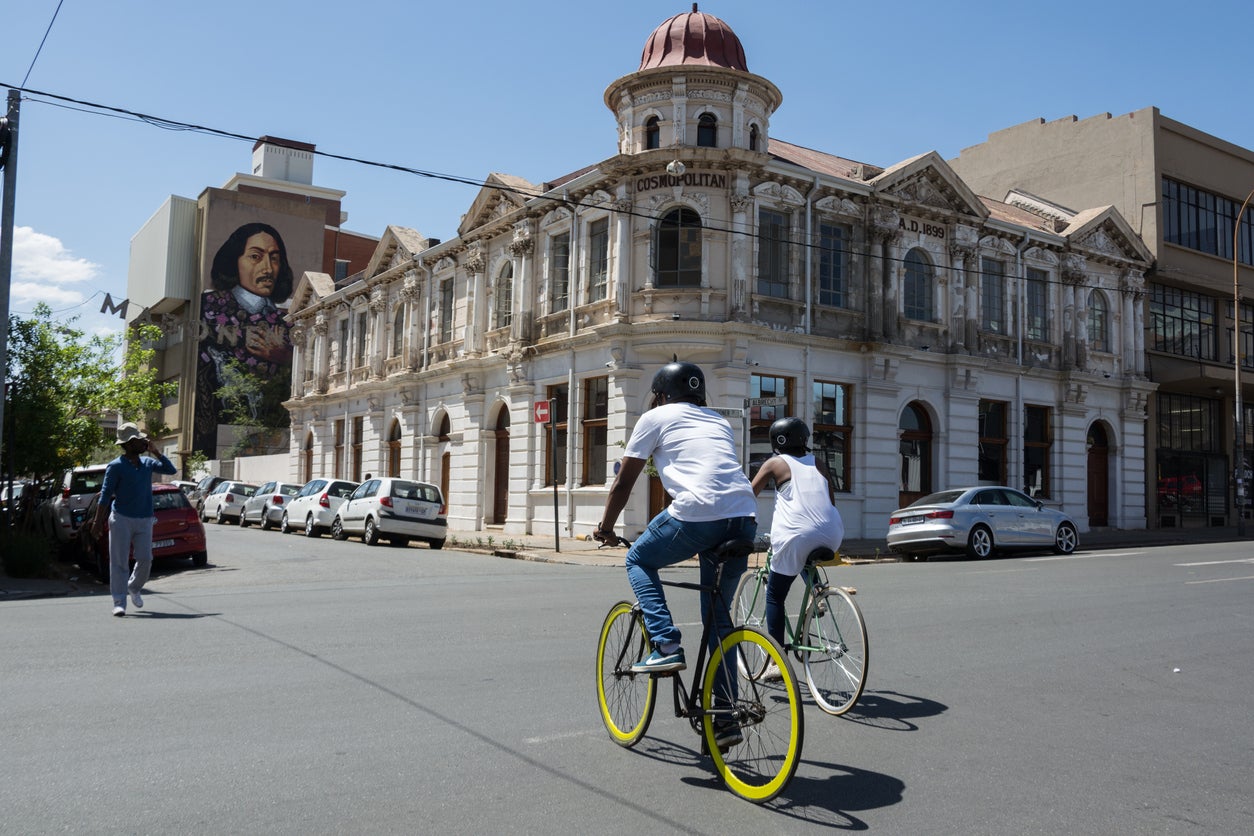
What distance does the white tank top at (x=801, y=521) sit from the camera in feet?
20.6

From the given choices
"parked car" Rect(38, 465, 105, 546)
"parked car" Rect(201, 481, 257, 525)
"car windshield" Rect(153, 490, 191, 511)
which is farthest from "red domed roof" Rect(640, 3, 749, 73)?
"parked car" Rect(201, 481, 257, 525)

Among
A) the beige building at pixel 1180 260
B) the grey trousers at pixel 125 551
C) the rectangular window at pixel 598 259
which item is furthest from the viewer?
the beige building at pixel 1180 260

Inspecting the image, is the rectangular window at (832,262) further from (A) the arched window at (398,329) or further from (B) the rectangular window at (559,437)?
(A) the arched window at (398,329)

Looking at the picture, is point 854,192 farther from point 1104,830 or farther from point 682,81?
point 1104,830

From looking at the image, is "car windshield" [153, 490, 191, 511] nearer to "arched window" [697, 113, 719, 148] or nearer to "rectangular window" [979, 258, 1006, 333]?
"arched window" [697, 113, 719, 148]

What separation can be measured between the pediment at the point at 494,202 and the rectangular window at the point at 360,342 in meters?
9.21

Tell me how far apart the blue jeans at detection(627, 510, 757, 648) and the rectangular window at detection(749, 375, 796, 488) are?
17.9m

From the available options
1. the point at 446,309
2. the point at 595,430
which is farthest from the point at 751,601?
the point at 446,309

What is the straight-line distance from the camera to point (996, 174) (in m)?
38.5

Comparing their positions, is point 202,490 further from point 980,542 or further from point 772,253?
point 980,542

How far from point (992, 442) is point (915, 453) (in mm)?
3122

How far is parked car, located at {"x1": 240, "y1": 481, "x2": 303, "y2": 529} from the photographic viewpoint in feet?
96.9

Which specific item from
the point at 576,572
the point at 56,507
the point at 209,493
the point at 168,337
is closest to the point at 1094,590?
the point at 576,572

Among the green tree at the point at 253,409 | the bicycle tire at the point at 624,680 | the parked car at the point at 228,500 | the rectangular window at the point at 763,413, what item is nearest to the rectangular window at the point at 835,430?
the rectangular window at the point at 763,413
